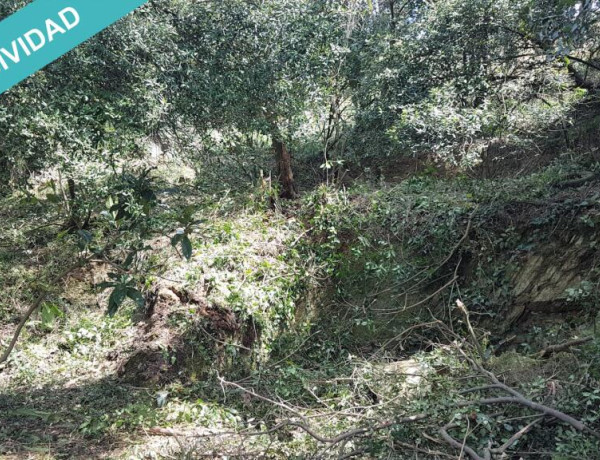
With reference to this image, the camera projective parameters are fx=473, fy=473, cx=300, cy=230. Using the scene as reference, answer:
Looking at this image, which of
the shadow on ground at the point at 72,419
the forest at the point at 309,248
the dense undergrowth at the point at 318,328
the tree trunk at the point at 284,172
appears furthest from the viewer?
the tree trunk at the point at 284,172

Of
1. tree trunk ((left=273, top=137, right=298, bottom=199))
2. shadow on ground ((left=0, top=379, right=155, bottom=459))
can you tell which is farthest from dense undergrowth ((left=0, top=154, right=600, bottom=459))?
tree trunk ((left=273, top=137, right=298, bottom=199))

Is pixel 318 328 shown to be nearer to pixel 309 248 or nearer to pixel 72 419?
pixel 309 248

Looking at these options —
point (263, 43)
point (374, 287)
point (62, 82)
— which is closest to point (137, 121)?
point (62, 82)

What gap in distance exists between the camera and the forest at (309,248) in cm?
324

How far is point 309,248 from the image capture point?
20.1 ft

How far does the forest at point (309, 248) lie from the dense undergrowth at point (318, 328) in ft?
0.08

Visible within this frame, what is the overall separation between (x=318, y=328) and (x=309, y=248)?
3.45ft

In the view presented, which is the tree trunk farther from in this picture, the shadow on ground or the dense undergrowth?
the shadow on ground

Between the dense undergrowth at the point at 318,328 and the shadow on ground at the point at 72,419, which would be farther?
the shadow on ground at the point at 72,419

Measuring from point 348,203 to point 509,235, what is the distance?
2112 mm

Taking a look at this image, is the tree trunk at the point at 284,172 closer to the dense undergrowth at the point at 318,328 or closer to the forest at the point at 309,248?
the forest at the point at 309,248

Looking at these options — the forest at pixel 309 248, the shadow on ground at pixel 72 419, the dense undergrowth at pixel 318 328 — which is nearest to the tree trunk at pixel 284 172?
the forest at pixel 309 248

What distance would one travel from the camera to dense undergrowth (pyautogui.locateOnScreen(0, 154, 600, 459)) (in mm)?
3010

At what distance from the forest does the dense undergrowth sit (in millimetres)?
26
